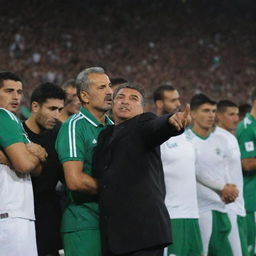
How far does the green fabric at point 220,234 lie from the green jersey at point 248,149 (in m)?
0.77

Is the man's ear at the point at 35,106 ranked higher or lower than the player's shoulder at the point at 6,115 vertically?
higher

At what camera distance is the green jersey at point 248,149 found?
776 cm

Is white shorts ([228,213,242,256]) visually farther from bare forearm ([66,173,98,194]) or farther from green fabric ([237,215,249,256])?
bare forearm ([66,173,98,194])

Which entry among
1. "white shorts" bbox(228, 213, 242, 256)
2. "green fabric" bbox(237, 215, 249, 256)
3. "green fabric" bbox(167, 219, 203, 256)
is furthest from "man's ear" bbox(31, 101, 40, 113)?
"green fabric" bbox(237, 215, 249, 256)

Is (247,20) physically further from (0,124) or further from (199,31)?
(0,124)

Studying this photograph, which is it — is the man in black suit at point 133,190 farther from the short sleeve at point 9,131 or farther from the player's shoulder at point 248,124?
the player's shoulder at point 248,124

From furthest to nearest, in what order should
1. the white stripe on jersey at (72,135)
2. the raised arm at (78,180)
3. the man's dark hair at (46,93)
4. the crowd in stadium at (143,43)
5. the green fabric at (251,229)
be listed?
the crowd in stadium at (143,43) < the green fabric at (251,229) < the man's dark hair at (46,93) < the white stripe on jersey at (72,135) < the raised arm at (78,180)

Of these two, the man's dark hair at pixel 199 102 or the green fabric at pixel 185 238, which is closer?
the green fabric at pixel 185 238

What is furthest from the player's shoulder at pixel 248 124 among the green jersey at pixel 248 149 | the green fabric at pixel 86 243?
the green fabric at pixel 86 243

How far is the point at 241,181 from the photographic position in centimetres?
737

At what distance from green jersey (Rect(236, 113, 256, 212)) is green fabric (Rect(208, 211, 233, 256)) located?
2.52 feet

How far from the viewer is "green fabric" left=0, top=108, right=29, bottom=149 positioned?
4.42 metres

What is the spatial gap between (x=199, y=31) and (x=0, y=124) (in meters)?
16.5

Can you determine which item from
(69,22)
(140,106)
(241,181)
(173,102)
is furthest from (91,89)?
(69,22)
